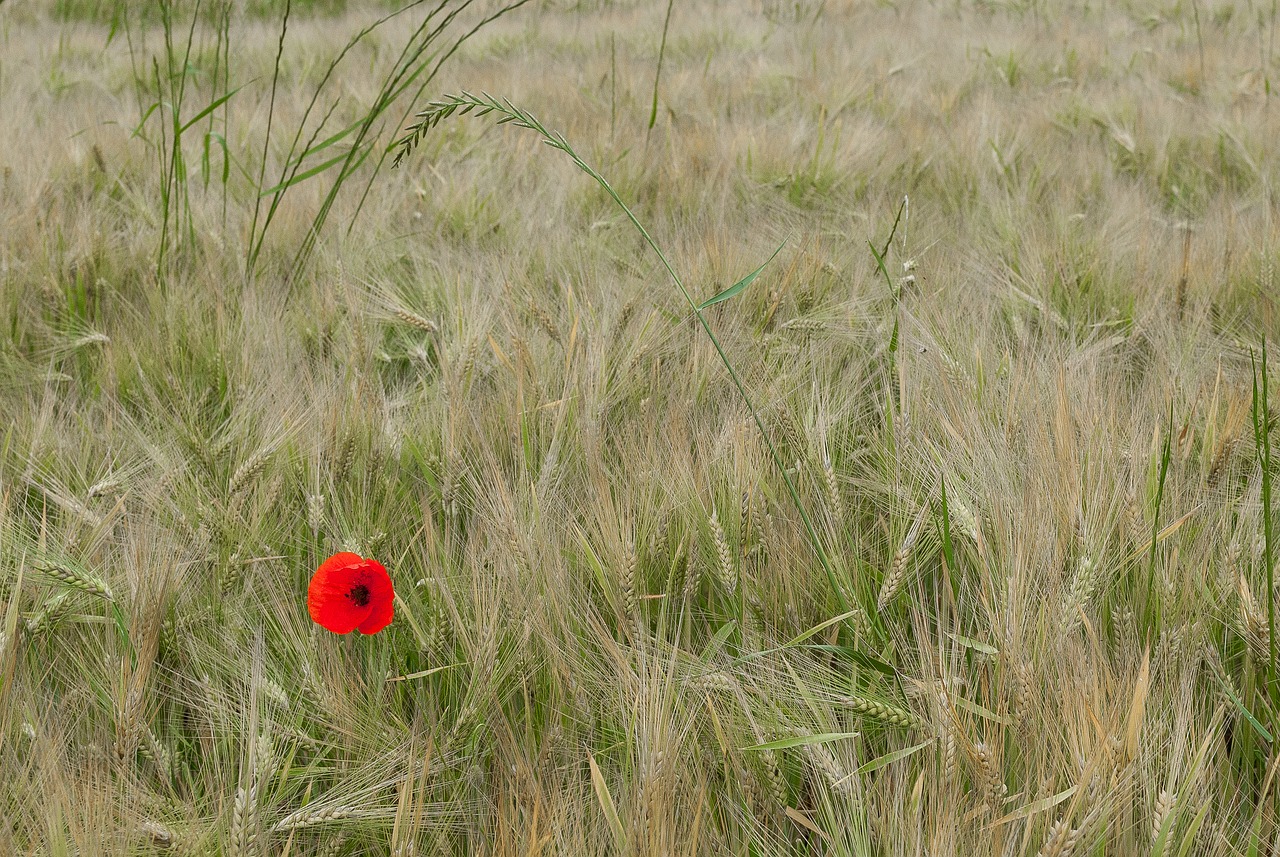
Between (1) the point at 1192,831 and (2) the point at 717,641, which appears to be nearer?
(1) the point at 1192,831

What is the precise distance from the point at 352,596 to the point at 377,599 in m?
0.03

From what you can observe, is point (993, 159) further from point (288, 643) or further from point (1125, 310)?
point (288, 643)

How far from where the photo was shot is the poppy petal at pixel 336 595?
30.5 inches

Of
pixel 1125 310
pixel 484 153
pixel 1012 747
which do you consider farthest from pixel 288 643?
pixel 484 153

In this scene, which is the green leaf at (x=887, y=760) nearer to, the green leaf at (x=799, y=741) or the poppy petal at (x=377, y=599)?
the green leaf at (x=799, y=741)

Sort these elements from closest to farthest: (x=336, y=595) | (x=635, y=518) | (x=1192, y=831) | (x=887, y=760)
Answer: (x=1192, y=831)
(x=887, y=760)
(x=336, y=595)
(x=635, y=518)

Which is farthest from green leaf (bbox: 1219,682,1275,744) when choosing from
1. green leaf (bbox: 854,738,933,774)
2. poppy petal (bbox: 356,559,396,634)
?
poppy petal (bbox: 356,559,396,634)

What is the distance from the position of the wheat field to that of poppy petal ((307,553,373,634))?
0.17 feet

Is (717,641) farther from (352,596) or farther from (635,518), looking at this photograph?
(352,596)

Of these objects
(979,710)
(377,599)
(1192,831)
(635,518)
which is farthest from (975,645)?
(377,599)

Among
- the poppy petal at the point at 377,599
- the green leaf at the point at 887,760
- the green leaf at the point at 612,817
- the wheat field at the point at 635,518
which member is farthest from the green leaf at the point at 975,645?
the poppy petal at the point at 377,599

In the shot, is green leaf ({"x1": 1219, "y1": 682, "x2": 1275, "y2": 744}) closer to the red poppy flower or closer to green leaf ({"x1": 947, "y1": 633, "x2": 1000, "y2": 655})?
green leaf ({"x1": 947, "y1": 633, "x2": 1000, "y2": 655})

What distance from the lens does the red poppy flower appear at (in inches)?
30.4

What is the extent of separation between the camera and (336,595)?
2.58ft
